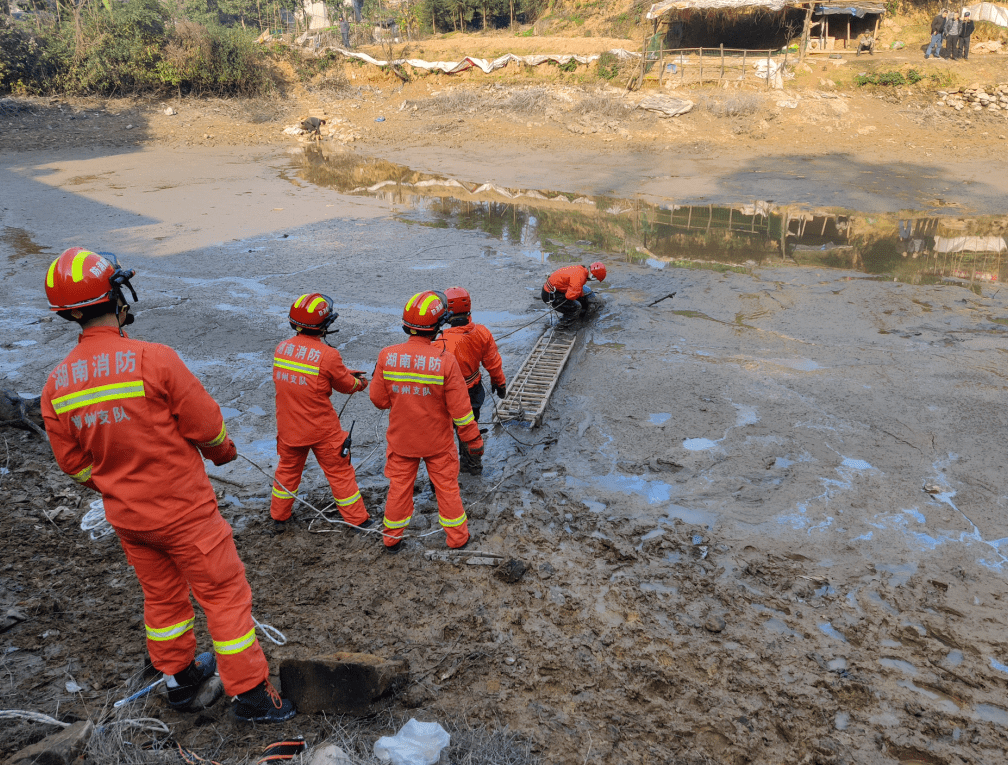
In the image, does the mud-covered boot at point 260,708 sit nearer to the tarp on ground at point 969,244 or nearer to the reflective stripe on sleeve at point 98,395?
the reflective stripe on sleeve at point 98,395

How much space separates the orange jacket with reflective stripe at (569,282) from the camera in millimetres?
7344

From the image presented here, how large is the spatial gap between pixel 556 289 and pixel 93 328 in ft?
18.0

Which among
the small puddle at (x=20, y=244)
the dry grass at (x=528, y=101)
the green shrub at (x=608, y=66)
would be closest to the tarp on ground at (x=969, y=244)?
the small puddle at (x=20, y=244)

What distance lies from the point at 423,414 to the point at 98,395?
1.86 m

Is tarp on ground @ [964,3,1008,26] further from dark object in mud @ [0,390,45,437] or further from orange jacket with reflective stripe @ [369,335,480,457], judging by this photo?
dark object in mud @ [0,390,45,437]

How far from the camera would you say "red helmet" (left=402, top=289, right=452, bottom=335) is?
3947mm

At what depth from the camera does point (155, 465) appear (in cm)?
259

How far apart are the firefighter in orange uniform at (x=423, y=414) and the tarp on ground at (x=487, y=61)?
24.1 metres

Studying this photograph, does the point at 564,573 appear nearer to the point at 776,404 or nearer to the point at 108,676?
the point at 108,676

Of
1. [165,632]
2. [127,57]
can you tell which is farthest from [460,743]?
[127,57]

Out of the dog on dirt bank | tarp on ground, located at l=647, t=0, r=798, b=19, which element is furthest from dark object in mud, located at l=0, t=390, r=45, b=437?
tarp on ground, located at l=647, t=0, r=798, b=19

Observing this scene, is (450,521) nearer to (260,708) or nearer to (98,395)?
(260,708)

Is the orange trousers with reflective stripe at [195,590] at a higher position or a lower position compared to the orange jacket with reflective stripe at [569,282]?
lower

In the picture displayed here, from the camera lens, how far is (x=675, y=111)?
68.7 feet
